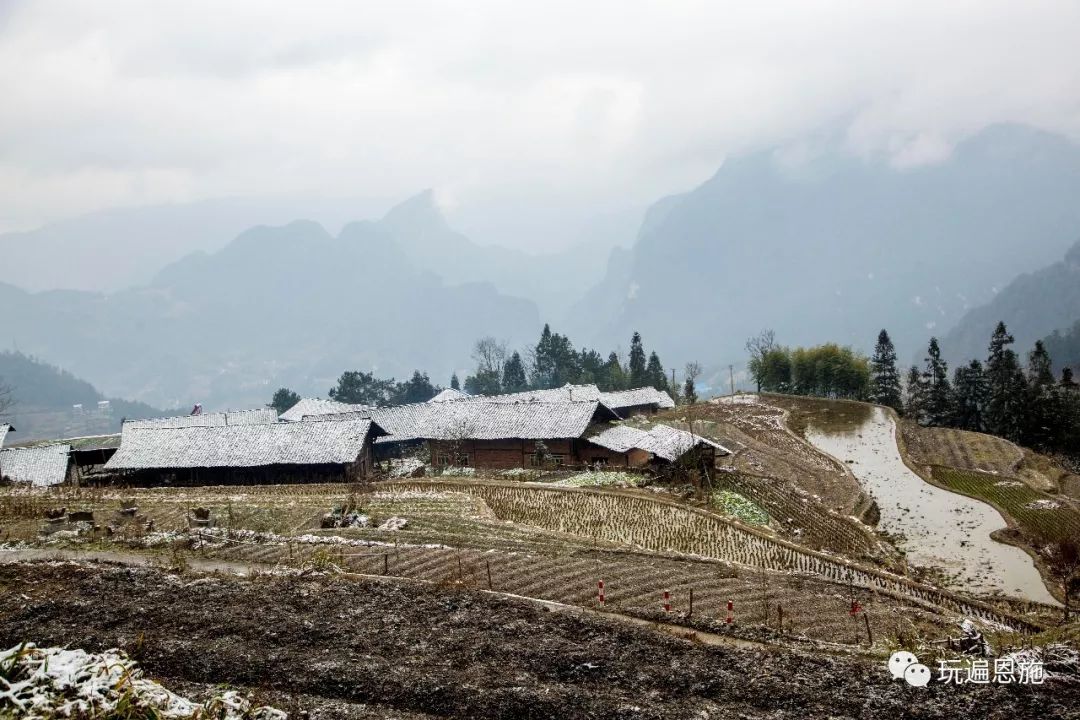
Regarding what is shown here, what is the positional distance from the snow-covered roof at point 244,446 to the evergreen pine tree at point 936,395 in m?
47.4

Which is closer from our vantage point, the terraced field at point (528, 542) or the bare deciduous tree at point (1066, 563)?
the terraced field at point (528, 542)

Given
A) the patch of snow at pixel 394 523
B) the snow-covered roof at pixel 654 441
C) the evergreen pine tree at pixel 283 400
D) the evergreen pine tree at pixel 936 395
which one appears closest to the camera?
the patch of snow at pixel 394 523

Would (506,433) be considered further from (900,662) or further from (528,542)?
(900,662)

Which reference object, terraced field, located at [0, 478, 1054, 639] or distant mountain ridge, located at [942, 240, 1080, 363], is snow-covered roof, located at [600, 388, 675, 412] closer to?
terraced field, located at [0, 478, 1054, 639]

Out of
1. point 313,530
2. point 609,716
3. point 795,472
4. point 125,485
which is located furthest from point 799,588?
point 125,485

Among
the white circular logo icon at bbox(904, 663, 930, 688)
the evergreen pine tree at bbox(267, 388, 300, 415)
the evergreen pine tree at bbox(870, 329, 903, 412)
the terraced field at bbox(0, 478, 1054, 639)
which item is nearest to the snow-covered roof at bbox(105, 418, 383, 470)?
the terraced field at bbox(0, 478, 1054, 639)

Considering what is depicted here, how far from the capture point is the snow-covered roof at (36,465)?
121 feet

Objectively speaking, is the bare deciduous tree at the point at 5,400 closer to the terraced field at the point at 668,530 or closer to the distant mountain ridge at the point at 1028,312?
the terraced field at the point at 668,530

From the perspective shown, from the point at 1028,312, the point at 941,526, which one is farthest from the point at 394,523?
the point at 1028,312

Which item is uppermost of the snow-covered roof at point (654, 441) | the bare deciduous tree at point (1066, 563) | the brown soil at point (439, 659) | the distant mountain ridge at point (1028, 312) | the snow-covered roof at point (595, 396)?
the distant mountain ridge at point (1028, 312)

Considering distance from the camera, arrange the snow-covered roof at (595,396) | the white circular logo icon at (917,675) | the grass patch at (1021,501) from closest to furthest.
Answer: the white circular logo icon at (917,675)
the grass patch at (1021,501)
the snow-covered roof at (595,396)

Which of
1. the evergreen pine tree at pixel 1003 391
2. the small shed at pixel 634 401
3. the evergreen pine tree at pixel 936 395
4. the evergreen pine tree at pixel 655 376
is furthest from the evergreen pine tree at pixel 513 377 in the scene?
the evergreen pine tree at pixel 1003 391

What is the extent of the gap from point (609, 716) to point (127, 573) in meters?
11.2

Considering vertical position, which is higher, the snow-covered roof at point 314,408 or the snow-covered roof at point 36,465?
the snow-covered roof at point 314,408
